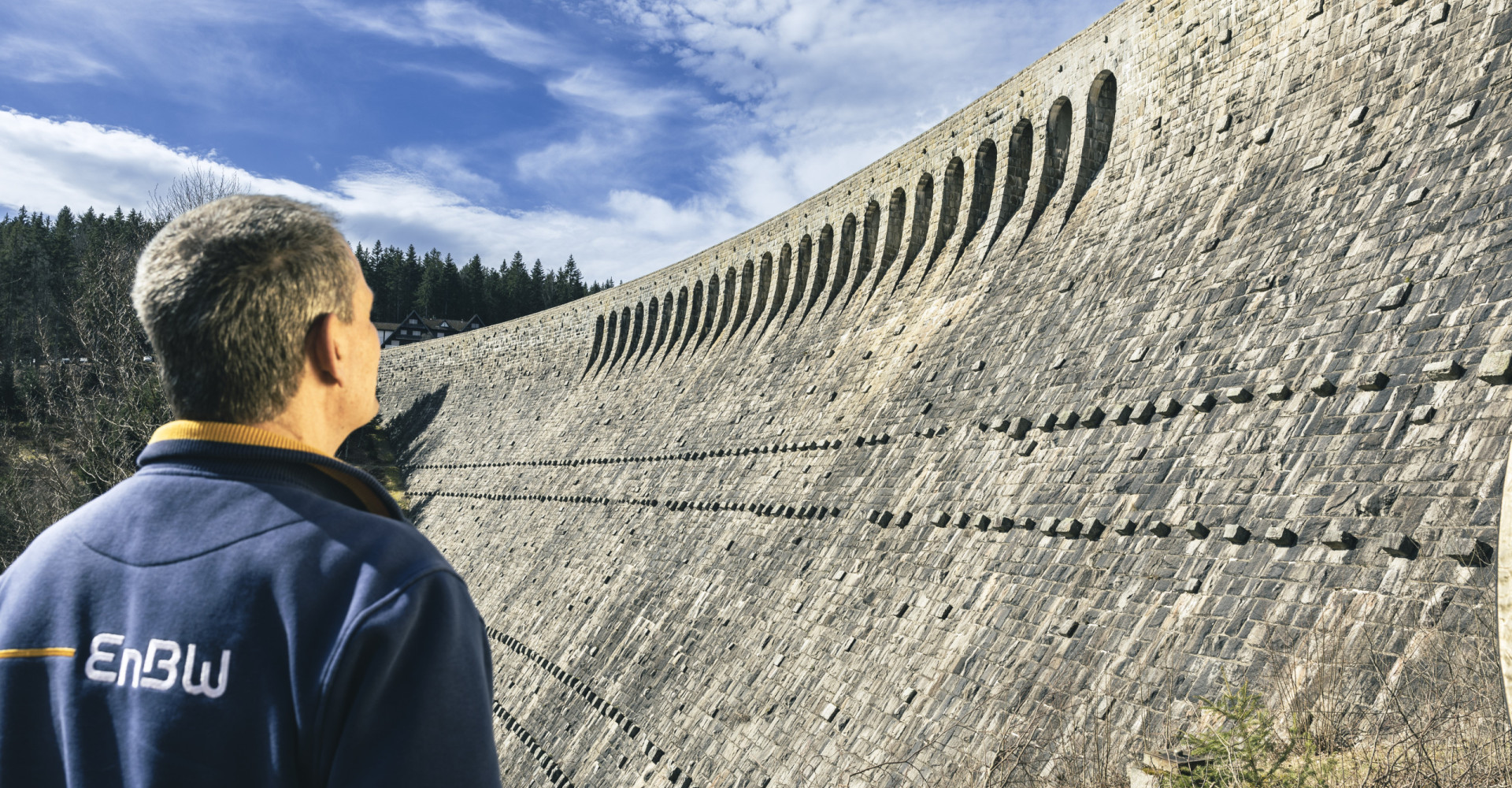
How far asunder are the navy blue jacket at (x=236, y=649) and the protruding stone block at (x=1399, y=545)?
618 cm

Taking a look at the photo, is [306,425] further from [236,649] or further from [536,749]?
[536,749]

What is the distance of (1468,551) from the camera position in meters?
5.73

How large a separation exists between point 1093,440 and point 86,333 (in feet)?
95.6

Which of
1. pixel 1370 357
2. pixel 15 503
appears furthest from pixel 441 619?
pixel 15 503

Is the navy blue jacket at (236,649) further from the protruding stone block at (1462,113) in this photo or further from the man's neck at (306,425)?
the protruding stone block at (1462,113)

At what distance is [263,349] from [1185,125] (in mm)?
11845

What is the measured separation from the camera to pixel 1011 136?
14.9 meters

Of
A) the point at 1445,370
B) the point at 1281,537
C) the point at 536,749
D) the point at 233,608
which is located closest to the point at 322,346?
the point at 233,608

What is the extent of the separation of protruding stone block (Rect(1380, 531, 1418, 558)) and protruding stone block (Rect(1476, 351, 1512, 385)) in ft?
3.84

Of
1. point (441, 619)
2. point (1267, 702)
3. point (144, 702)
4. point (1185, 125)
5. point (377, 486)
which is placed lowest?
point (1267, 702)

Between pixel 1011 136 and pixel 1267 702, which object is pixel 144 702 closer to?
pixel 1267 702

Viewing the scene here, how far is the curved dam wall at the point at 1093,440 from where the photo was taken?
6703 mm

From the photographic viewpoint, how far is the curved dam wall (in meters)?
6.70

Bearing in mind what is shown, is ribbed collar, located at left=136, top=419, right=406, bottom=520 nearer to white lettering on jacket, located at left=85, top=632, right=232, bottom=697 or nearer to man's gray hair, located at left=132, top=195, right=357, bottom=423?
man's gray hair, located at left=132, top=195, right=357, bottom=423
